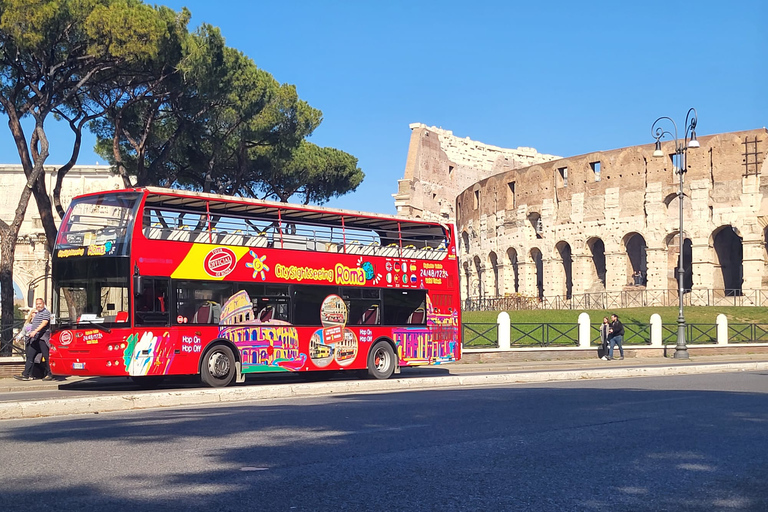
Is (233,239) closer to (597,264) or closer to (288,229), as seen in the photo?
(288,229)

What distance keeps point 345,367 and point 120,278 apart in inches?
205

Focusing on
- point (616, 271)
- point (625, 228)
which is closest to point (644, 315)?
point (616, 271)

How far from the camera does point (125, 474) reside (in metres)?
5.84

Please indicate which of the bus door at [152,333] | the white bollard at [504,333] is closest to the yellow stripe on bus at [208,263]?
the bus door at [152,333]

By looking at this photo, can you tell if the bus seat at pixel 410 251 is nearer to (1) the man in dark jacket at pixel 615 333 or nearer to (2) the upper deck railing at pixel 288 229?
(2) the upper deck railing at pixel 288 229

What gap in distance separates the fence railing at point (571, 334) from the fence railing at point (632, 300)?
23.8 feet

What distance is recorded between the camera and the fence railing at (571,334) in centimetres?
2477

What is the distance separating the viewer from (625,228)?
44500mm

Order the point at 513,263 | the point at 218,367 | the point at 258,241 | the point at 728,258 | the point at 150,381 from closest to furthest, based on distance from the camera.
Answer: the point at 218,367, the point at 258,241, the point at 150,381, the point at 728,258, the point at 513,263

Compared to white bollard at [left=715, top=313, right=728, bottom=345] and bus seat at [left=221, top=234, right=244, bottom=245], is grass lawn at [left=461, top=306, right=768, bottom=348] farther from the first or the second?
bus seat at [left=221, top=234, right=244, bottom=245]

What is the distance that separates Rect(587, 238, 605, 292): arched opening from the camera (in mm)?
46675

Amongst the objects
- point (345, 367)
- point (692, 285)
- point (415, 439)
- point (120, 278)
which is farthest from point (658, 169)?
point (415, 439)

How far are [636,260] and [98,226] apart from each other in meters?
42.2

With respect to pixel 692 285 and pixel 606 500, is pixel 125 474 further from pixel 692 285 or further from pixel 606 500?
pixel 692 285
